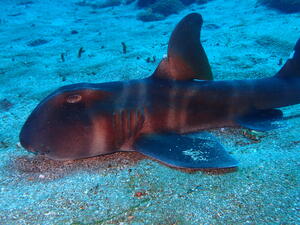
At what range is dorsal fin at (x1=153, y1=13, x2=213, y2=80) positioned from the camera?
3283 millimetres

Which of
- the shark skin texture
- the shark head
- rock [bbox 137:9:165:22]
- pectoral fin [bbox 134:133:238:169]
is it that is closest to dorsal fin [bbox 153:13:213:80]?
the shark skin texture

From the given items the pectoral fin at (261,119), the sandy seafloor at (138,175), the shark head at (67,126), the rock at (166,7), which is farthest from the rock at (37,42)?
the pectoral fin at (261,119)

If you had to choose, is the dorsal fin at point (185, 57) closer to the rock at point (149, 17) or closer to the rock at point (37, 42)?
the rock at point (37, 42)

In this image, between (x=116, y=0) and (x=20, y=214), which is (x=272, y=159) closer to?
(x=20, y=214)

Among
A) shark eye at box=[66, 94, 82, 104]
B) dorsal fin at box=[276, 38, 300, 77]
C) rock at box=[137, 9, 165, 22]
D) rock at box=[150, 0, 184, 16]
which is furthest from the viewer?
rock at box=[150, 0, 184, 16]

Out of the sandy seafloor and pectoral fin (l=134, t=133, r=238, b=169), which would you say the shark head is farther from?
pectoral fin (l=134, t=133, r=238, b=169)

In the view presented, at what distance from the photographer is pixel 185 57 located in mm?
3320

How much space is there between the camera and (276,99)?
3.67 metres

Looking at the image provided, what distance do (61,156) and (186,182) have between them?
1256mm

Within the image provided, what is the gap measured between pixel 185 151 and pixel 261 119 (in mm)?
1403

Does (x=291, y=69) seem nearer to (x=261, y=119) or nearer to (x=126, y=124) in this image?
(x=261, y=119)

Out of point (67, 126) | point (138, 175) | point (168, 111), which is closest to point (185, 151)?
point (138, 175)

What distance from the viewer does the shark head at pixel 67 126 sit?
104 inches

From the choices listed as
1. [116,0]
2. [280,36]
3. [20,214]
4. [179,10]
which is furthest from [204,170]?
[116,0]
